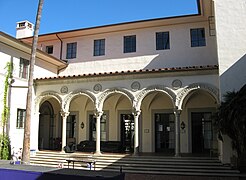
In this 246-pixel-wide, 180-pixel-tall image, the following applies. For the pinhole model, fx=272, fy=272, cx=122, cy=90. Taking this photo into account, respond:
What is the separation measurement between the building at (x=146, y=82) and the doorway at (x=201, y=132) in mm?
61

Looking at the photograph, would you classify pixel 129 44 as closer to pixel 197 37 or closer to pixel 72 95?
pixel 197 37

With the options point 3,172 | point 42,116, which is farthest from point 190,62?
point 3,172

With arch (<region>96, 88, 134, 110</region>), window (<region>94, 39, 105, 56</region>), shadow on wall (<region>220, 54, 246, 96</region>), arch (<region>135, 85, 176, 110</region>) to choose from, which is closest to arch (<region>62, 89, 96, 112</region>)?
arch (<region>96, 88, 134, 110</region>)

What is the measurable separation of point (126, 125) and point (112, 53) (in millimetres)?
5416

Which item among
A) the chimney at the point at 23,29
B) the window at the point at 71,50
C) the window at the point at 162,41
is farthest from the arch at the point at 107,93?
the chimney at the point at 23,29

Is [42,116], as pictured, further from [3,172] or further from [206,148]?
[3,172]

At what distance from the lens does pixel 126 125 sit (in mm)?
18969

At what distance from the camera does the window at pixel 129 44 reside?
65.1ft

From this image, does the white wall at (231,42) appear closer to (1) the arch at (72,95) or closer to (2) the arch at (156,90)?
(2) the arch at (156,90)

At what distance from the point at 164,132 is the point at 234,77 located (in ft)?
21.1

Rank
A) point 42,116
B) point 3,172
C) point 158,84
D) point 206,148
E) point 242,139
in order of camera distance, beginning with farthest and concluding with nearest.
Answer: point 42,116 < point 206,148 < point 158,84 < point 242,139 < point 3,172

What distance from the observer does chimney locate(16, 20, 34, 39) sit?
23.9 m

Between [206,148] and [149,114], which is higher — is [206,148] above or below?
below

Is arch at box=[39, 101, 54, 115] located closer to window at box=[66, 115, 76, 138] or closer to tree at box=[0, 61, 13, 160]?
window at box=[66, 115, 76, 138]
